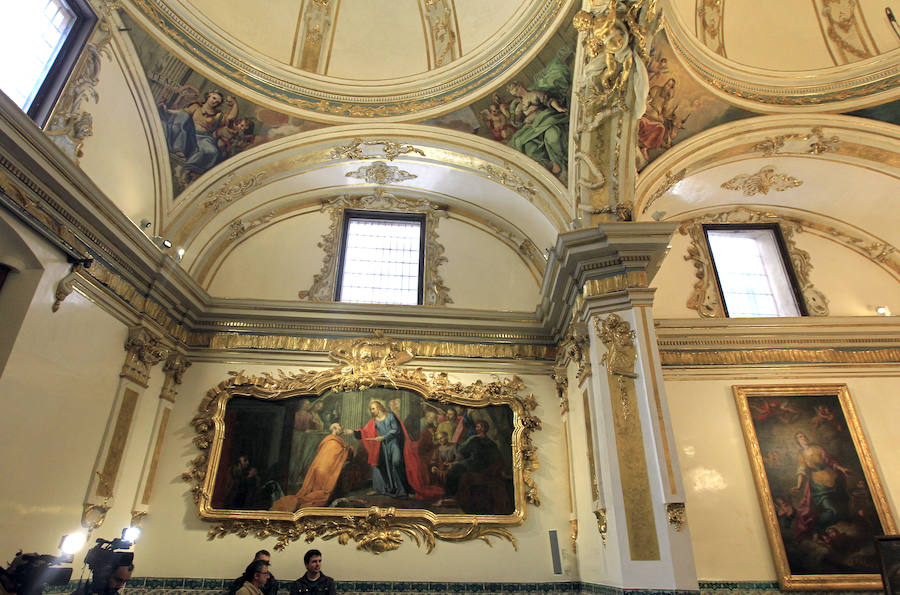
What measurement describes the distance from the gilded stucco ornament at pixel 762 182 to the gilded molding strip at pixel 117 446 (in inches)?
438

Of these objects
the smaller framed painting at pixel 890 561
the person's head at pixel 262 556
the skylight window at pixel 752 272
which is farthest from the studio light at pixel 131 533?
the skylight window at pixel 752 272

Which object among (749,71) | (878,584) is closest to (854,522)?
(878,584)

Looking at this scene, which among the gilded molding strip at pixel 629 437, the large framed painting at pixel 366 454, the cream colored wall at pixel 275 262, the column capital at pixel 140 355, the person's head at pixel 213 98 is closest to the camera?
the gilded molding strip at pixel 629 437

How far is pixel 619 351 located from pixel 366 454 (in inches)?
175

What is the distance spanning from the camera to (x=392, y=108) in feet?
31.5

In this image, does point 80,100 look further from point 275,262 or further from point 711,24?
point 711,24

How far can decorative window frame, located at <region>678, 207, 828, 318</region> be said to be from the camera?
1052 centimetres

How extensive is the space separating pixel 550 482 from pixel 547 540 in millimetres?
870

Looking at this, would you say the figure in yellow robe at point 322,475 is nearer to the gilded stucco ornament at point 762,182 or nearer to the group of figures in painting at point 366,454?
the group of figures in painting at point 366,454

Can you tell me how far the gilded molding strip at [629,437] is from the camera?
19.9ft

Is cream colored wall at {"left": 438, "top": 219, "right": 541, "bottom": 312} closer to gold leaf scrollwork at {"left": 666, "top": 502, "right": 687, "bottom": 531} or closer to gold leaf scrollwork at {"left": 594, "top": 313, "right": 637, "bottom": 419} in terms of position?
gold leaf scrollwork at {"left": 594, "top": 313, "right": 637, "bottom": 419}

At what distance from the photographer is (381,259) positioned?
430 inches

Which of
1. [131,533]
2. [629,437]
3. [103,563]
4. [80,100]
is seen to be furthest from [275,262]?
[629,437]

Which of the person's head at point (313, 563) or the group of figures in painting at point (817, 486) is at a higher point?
the group of figures in painting at point (817, 486)
